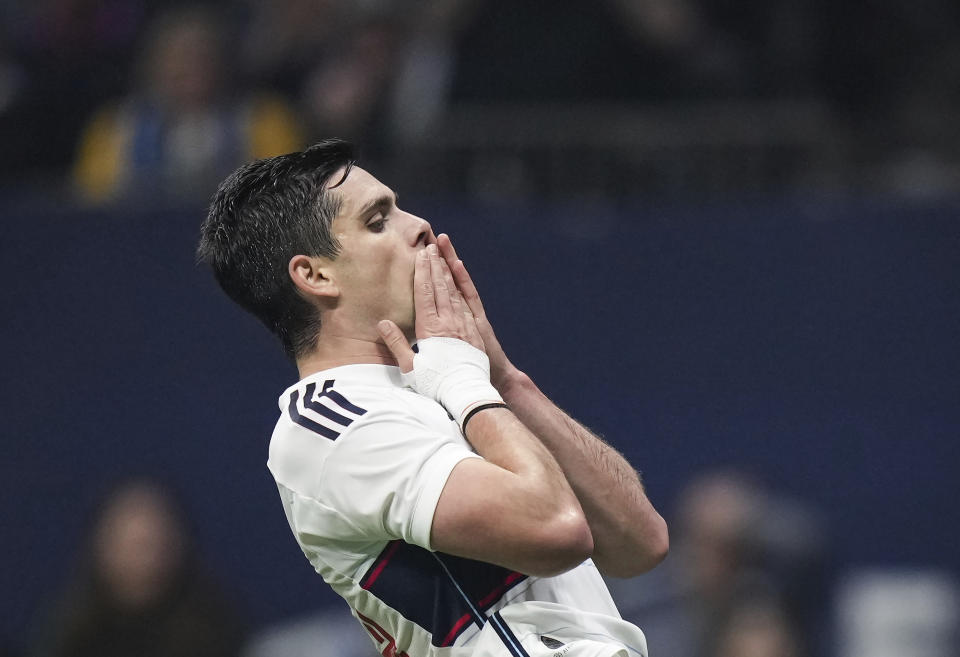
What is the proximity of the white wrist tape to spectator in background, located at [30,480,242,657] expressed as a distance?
3.59 m

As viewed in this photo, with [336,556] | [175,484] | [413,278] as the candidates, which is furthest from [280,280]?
[175,484]

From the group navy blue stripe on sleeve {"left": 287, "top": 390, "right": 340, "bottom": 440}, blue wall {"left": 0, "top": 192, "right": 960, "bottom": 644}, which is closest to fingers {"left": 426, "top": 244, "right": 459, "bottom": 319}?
navy blue stripe on sleeve {"left": 287, "top": 390, "right": 340, "bottom": 440}

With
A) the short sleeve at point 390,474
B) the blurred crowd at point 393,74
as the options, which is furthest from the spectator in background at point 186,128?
the short sleeve at point 390,474

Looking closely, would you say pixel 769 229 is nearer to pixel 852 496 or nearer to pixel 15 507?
pixel 852 496

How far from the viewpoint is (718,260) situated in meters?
7.09

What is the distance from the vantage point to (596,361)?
282 inches

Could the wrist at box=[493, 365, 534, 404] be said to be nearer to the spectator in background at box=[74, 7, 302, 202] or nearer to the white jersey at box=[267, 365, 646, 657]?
the white jersey at box=[267, 365, 646, 657]

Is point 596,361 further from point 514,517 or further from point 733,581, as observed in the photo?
point 514,517

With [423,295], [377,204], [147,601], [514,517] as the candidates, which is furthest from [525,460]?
[147,601]

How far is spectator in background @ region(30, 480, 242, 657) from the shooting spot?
6492 millimetres

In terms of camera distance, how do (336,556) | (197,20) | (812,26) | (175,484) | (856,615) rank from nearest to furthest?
(336,556)
(856,615)
(175,484)
(197,20)
(812,26)

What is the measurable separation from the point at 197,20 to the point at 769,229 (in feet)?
10.3

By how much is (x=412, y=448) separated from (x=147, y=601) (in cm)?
386

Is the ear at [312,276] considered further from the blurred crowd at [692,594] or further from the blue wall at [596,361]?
the blue wall at [596,361]
